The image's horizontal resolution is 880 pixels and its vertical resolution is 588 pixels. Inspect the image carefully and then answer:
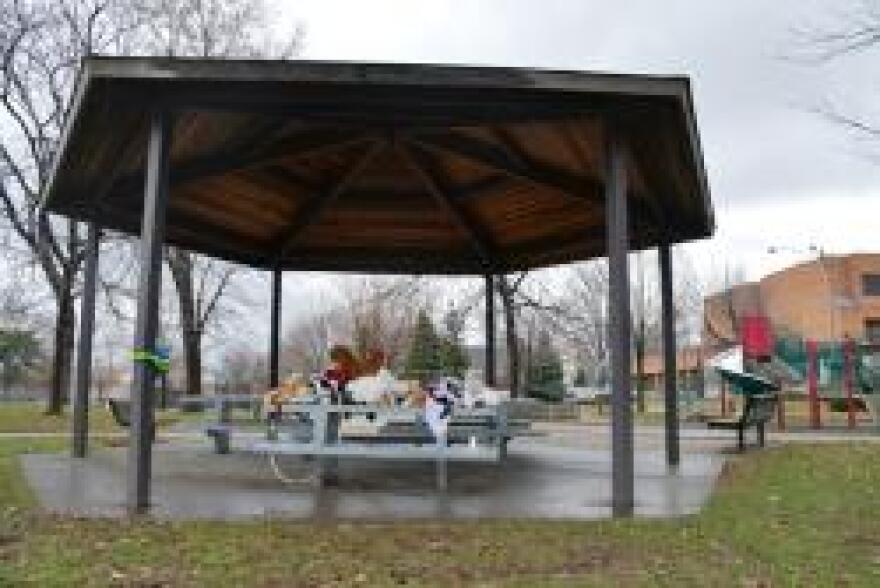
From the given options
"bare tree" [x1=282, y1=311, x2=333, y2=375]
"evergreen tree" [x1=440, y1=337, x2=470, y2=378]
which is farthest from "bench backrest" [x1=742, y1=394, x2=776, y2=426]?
"bare tree" [x1=282, y1=311, x2=333, y2=375]

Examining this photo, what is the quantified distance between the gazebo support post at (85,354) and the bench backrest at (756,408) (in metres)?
9.11

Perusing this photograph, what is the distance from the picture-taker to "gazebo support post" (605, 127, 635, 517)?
9.55 meters

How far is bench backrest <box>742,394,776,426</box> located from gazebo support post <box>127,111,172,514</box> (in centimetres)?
923

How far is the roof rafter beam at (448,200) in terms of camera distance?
15.0 meters

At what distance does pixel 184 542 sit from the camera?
7594 mm

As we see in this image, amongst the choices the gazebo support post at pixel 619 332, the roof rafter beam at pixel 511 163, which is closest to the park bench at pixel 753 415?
the roof rafter beam at pixel 511 163

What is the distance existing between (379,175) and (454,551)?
9.21 metres

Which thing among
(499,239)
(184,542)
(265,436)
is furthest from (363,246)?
(184,542)

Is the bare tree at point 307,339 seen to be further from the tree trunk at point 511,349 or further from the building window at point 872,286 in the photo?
the tree trunk at point 511,349

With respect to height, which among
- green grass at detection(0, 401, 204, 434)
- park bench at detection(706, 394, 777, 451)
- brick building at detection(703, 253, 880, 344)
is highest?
brick building at detection(703, 253, 880, 344)

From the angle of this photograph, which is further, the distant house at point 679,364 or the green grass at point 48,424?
the distant house at point 679,364

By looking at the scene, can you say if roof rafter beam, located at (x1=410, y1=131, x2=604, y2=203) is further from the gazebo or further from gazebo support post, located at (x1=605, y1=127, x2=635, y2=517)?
gazebo support post, located at (x1=605, y1=127, x2=635, y2=517)

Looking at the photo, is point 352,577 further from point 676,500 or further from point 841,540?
point 676,500

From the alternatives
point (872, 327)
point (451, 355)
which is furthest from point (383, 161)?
point (872, 327)
